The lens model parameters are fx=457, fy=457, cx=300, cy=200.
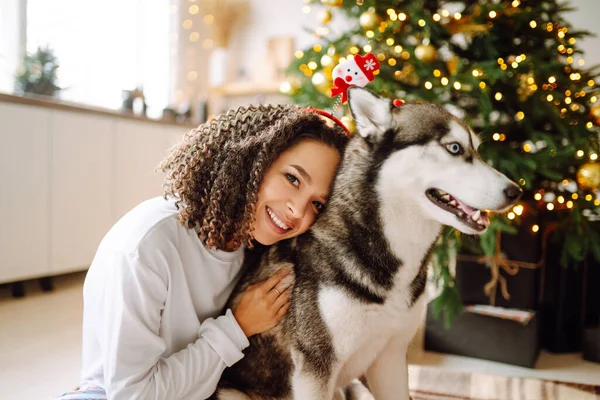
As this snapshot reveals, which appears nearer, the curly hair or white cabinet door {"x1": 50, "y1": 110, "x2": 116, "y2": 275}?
the curly hair

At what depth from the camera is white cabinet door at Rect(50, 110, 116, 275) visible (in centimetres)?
287

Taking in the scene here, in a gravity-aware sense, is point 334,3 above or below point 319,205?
above

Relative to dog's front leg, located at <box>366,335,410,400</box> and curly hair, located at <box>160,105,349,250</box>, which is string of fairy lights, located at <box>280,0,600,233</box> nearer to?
curly hair, located at <box>160,105,349,250</box>

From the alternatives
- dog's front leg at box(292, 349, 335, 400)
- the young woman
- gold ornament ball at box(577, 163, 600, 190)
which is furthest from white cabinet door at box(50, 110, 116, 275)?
gold ornament ball at box(577, 163, 600, 190)

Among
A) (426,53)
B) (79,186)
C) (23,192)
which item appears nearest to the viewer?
(426,53)

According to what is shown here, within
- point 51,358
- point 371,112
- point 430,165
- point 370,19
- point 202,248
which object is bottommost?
point 51,358

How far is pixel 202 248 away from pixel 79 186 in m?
2.19

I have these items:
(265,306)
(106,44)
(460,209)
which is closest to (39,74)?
(106,44)

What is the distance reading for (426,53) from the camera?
6.59 feet

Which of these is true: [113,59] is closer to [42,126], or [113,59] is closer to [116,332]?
[42,126]

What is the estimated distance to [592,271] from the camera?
2.31m

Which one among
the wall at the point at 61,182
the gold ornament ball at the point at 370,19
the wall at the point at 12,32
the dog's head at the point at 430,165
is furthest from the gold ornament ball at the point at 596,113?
the wall at the point at 12,32

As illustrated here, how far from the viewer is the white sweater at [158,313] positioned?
1.08m

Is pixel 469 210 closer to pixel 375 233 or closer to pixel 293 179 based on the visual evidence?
pixel 375 233
